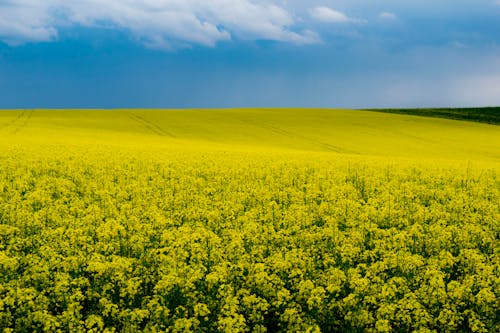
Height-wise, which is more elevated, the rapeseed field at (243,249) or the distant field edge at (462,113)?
the distant field edge at (462,113)

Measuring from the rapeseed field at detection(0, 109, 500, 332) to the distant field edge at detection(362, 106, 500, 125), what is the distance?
60.5m

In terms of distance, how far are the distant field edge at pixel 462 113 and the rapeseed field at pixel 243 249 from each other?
60.5 m

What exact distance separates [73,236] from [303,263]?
180 inches

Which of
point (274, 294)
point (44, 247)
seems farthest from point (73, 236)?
point (274, 294)

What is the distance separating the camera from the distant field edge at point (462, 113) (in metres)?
74.9

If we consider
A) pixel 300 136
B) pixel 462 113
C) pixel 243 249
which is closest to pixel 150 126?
pixel 300 136

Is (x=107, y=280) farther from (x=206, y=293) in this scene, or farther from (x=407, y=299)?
(x=407, y=299)

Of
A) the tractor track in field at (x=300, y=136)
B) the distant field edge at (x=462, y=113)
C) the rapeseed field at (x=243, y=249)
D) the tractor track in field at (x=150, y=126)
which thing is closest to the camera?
the rapeseed field at (x=243, y=249)

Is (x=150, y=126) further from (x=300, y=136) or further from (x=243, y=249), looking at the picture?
(x=243, y=249)

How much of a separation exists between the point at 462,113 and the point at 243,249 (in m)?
79.6

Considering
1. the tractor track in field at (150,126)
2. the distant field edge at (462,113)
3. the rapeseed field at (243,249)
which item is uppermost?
the distant field edge at (462,113)

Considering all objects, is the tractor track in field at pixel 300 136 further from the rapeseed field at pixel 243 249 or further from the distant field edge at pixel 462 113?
the distant field edge at pixel 462 113

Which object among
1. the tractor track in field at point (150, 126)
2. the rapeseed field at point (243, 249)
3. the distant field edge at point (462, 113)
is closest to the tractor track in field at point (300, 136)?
the tractor track in field at point (150, 126)

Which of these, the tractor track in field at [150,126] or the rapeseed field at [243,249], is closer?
the rapeseed field at [243,249]
